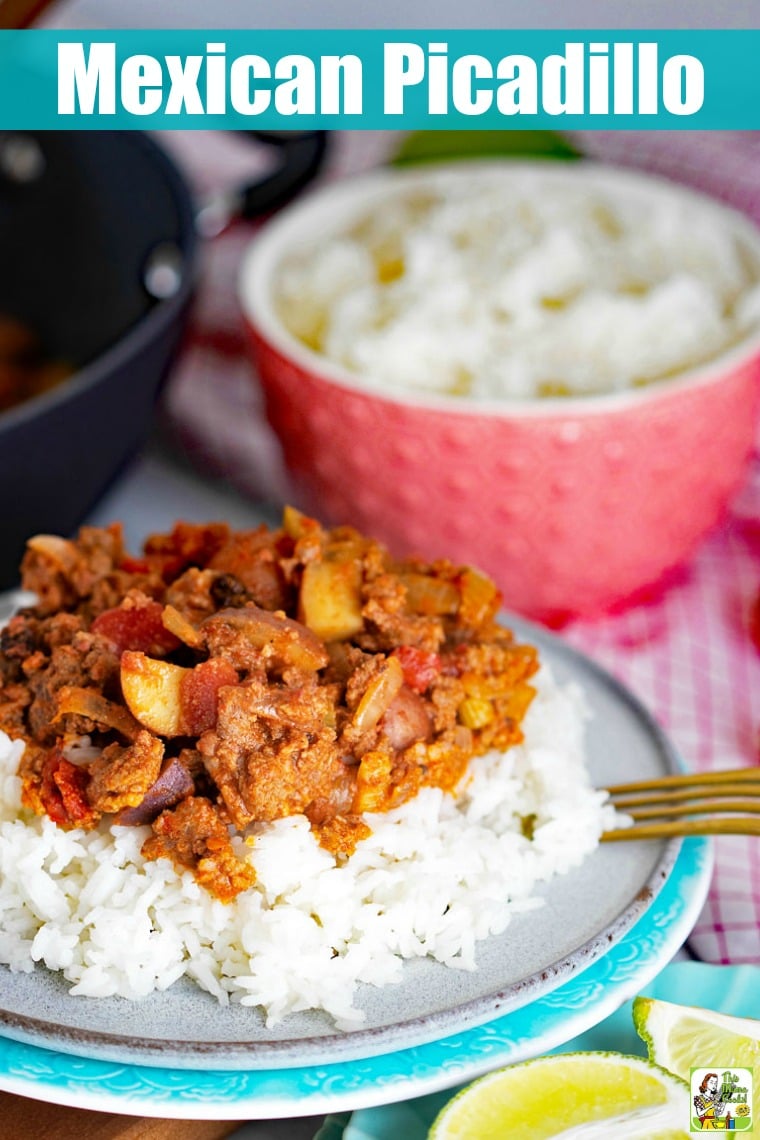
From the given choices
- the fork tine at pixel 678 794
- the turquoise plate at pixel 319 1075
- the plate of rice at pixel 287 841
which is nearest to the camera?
the turquoise plate at pixel 319 1075

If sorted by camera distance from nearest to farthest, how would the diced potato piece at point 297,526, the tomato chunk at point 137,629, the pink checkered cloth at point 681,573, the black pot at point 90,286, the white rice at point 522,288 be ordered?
the tomato chunk at point 137,629 → the diced potato piece at point 297,526 → the pink checkered cloth at point 681,573 → the black pot at point 90,286 → the white rice at point 522,288

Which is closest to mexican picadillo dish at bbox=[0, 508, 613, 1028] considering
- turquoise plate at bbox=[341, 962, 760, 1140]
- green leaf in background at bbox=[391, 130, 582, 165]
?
turquoise plate at bbox=[341, 962, 760, 1140]

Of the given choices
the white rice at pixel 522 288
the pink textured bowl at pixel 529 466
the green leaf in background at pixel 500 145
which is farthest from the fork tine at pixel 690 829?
the green leaf in background at pixel 500 145

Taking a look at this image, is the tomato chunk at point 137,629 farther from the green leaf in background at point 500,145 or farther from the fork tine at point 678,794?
the green leaf in background at point 500,145

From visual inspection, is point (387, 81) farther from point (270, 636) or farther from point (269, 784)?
point (269, 784)

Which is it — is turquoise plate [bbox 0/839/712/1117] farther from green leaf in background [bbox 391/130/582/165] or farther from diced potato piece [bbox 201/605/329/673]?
green leaf in background [bbox 391/130/582/165]

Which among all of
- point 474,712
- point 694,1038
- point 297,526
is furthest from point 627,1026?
point 297,526

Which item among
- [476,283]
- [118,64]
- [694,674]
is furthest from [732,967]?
[118,64]
